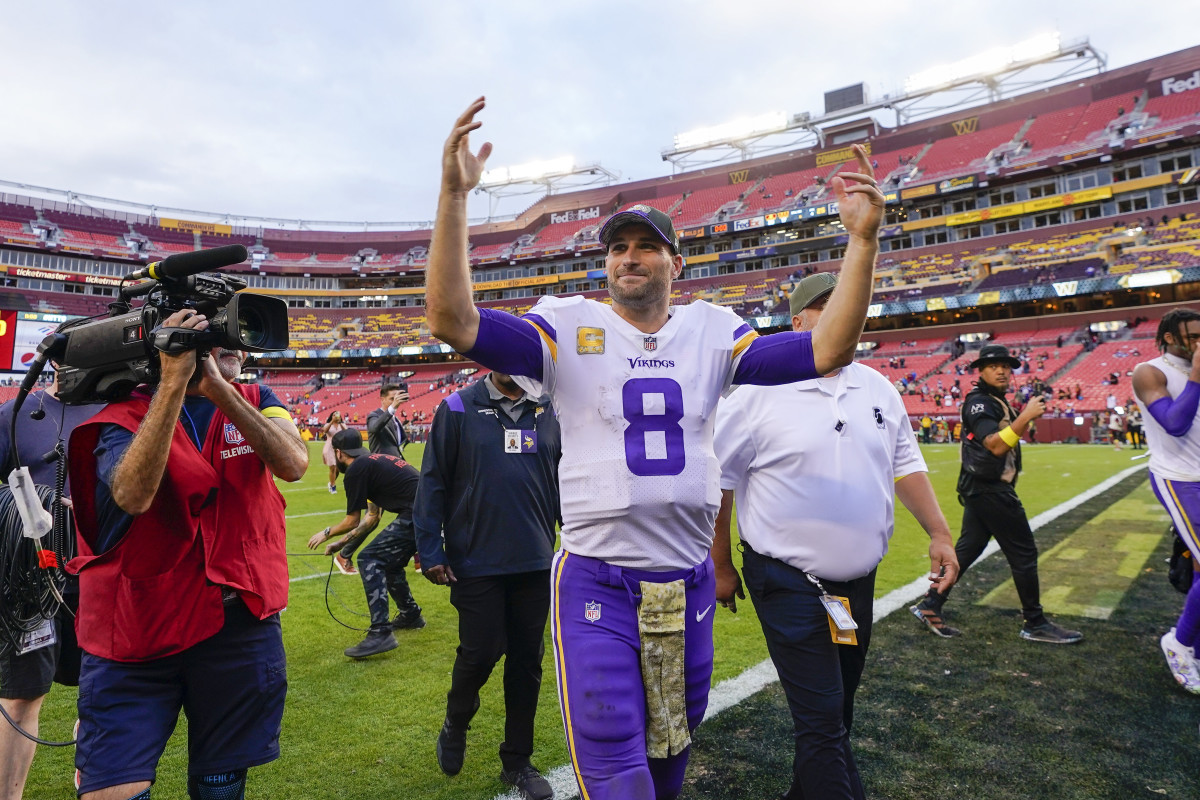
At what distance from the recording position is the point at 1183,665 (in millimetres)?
3920

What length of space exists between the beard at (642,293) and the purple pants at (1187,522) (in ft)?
11.8

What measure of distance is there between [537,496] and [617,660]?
174 centimetres

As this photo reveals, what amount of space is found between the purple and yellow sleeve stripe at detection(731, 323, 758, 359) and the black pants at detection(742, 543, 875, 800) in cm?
92

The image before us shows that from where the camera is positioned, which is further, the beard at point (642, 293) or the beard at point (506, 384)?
the beard at point (506, 384)

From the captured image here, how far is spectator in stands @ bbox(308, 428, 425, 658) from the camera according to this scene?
5.18 m

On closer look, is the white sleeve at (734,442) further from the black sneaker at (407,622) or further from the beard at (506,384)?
the black sneaker at (407,622)

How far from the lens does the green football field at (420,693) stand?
123 inches

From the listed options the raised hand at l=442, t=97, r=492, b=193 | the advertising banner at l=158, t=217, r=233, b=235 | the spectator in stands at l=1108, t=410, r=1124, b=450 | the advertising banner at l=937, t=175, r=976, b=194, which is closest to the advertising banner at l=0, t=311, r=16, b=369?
the raised hand at l=442, t=97, r=492, b=193

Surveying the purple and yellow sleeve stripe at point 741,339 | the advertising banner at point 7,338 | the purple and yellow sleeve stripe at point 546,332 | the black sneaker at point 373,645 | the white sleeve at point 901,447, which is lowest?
the black sneaker at point 373,645

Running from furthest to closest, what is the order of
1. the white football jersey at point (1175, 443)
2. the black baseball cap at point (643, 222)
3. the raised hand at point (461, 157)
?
the white football jersey at point (1175, 443), the black baseball cap at point (643, 222), the raised hand at point (461, 157)

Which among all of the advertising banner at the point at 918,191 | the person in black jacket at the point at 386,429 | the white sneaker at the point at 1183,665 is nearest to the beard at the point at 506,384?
the person in black jacket at the point at 386,429

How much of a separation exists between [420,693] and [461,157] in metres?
3.68

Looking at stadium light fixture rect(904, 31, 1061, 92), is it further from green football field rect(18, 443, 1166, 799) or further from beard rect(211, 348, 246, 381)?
beard rect(211, 348, 246, 381)

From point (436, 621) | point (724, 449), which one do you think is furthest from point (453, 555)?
point (436, 621)
